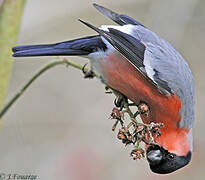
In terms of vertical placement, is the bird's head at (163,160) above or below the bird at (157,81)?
below

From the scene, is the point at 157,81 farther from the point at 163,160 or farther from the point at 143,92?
the point at 163,160

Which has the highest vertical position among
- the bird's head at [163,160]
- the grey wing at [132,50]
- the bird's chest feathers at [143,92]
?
the grey wing at [132,50]

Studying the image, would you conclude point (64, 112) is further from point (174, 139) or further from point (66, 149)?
point (174, 139)

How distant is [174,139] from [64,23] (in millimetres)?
2365

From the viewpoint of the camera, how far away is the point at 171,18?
345cm

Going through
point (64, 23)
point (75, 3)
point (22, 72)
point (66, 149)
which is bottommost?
point (66, 149)

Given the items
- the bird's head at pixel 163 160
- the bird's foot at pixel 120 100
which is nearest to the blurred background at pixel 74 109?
the bird's foot at pixel 120 100

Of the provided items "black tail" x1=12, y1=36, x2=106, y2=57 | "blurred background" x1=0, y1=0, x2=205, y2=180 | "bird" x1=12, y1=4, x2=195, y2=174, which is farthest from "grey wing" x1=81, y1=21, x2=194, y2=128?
"blurred background" x1=0, y1=0, x2=205, y2=180

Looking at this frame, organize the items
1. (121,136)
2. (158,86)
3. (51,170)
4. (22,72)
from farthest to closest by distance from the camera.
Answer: (22,72), (51,170), (158,86), (121,136)

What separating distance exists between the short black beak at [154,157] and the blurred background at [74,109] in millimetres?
1261

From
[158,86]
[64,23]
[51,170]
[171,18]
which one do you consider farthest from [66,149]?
[158,86]

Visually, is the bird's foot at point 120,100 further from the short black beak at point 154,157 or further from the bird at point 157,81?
the short black beak at point 154,157

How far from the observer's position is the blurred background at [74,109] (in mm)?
3756

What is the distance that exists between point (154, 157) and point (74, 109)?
7.40 ft
